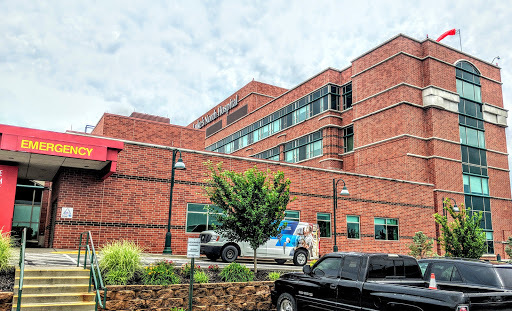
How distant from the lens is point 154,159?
2192cm

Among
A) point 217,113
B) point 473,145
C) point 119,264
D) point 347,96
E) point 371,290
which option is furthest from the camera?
point 217,113

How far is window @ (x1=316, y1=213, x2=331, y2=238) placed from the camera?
27.5 metres

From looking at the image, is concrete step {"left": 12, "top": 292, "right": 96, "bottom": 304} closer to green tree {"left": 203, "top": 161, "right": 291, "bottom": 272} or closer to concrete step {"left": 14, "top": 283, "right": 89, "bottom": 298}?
concrete step {"left": 14, "top": 283, "right": 89, "bottom": 298}

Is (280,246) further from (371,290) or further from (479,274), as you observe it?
(371,290)

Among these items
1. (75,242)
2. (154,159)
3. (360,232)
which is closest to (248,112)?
(360,232)

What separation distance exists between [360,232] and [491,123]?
2086 cm

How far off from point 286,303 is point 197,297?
8.32 feet

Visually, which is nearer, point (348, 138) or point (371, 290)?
point (371, 290)

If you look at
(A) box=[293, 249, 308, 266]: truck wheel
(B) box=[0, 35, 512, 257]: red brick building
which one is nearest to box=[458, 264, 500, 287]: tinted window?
(A) box=[293, 249, 308, 266]: truck wheel

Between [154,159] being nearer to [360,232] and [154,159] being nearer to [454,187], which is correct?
[360,232]

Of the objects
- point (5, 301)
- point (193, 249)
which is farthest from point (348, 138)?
point (5, 301)

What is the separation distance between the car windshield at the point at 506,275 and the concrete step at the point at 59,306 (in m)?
8.73

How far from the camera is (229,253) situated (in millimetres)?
17906

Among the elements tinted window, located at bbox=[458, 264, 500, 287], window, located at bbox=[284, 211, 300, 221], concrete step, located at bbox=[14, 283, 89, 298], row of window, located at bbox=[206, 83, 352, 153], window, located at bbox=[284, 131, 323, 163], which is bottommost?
concrete step, located at bbox=[14, 283, 89, 298]
